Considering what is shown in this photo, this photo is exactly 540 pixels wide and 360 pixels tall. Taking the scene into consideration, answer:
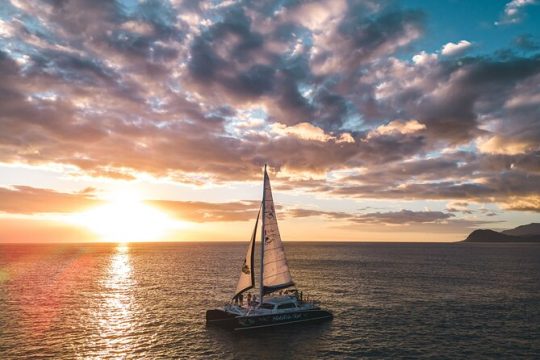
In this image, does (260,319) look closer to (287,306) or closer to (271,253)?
(287,306)

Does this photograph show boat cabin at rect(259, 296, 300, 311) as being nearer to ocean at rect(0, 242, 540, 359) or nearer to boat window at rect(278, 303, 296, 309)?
boat window at rect(278, 303, 296, 309)

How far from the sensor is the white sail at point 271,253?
52.9m

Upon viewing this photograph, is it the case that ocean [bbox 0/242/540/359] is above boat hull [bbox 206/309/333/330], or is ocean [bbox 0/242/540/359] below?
below

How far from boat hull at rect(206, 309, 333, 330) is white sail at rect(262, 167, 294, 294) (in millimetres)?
3614

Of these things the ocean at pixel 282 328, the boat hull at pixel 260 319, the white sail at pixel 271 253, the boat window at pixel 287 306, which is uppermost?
the white sail at pixel 271 253

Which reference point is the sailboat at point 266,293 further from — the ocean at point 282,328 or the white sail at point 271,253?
the ocean at point 282,328

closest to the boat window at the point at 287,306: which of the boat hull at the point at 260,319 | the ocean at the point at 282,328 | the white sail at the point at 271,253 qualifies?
the boat hull at the point at 260,319

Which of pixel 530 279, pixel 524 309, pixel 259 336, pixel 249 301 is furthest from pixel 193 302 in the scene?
pixel 530 279

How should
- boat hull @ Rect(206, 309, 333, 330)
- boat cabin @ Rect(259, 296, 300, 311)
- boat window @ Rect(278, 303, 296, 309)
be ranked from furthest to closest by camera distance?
boat window @ Rect(278, 303, 296, 309)
boat cabin @ Rect(259, 296, 300, 311)
boat hull @ Rect(206, 309, 333, 330)

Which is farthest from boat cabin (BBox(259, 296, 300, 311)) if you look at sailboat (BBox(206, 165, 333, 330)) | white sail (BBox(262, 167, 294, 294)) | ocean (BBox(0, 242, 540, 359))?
ocean (BBox(0, 242, 540, 359))

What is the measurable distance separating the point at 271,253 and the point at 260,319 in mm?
8614

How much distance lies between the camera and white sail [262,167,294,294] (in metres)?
52.9

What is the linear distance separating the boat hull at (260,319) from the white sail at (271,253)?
361cm

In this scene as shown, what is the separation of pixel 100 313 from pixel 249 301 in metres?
27.1
